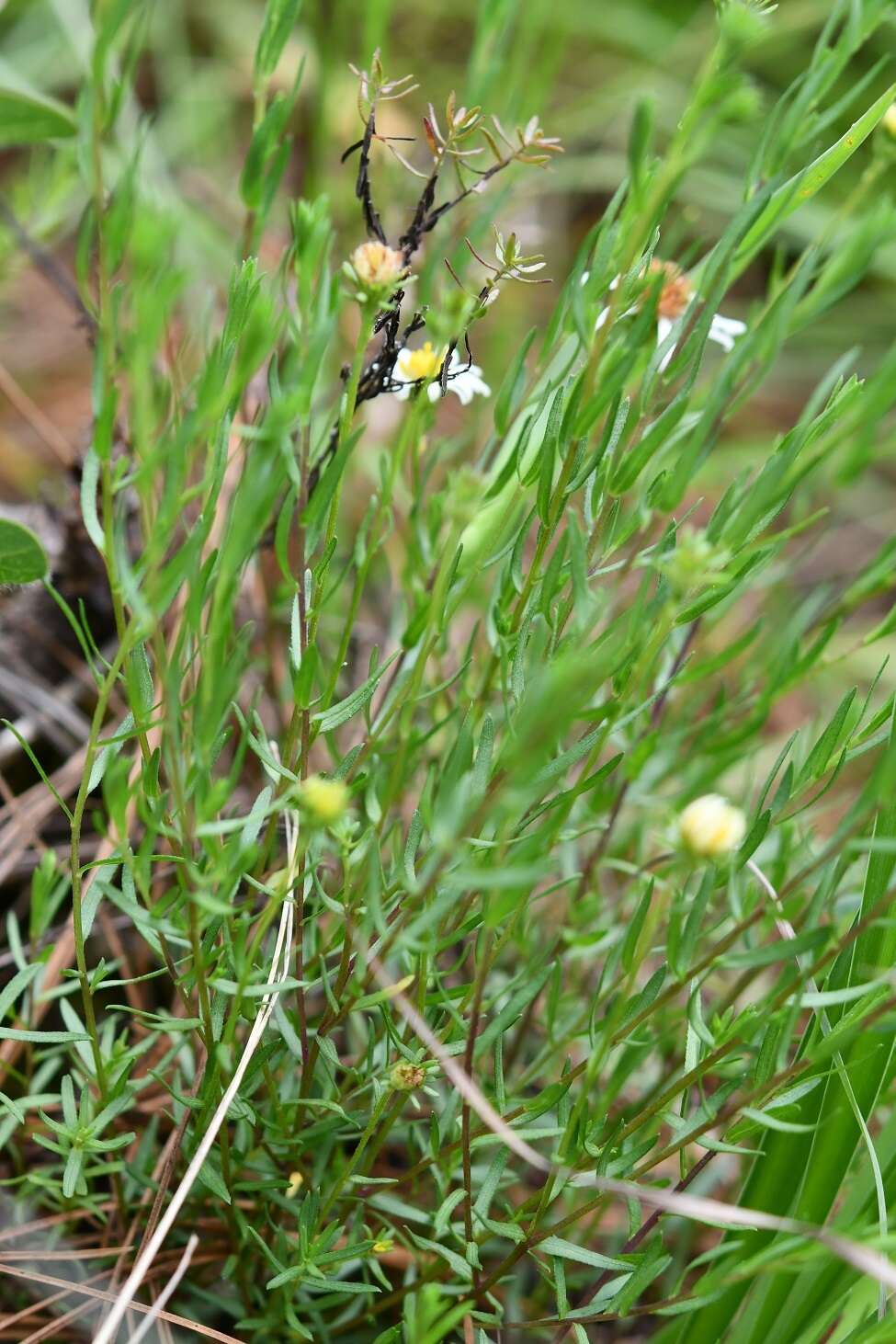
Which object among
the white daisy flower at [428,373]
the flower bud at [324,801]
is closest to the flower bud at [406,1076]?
the flower bud at [324,801]

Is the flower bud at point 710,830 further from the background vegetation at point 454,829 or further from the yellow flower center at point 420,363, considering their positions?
the yellow flower center at point 420,363

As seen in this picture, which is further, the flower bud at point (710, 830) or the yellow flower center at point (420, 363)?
the yellow flower center at point (420, 363)

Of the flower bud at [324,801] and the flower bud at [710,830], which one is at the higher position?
the flower bud at [710,830]

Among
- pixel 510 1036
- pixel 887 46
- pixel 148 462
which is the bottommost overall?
pixel 510 1036

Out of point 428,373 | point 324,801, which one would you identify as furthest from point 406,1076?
point 428,373

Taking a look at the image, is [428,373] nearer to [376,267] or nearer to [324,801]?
[376,267]

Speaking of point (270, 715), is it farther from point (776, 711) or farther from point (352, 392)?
point (776, 711)

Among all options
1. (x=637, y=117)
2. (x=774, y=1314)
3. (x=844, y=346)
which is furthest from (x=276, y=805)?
(x=844, y=346)

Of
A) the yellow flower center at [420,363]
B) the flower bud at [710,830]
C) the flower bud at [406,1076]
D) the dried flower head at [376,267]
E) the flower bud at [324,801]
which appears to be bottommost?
the flower bud at [406,1076]

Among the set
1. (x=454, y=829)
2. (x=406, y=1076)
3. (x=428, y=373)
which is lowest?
(x=406, y=1076)
